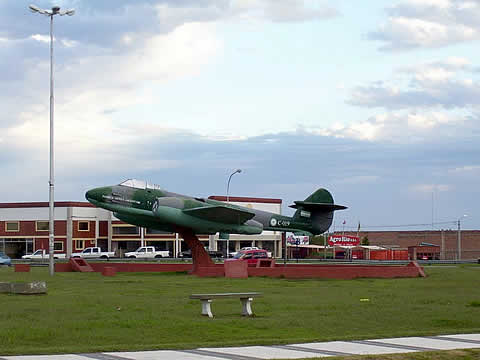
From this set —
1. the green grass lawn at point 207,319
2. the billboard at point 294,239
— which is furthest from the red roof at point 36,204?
the green grass lawn at point 207,319

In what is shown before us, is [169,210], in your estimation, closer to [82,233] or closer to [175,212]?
[175,212]

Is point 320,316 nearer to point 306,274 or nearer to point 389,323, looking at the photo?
point 389,323

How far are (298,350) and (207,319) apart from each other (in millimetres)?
4974

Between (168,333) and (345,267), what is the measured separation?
24671mm

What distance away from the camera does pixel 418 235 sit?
103 metres

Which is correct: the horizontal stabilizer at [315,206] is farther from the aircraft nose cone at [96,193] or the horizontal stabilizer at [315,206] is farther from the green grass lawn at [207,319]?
the green grass lawn at [207,319]

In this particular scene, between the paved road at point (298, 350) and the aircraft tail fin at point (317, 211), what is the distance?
3303 cm

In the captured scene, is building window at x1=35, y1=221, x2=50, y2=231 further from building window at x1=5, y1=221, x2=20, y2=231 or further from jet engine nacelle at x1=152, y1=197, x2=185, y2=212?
jet engine nacelle at x1=152, y1=197, x2=185, y2=212

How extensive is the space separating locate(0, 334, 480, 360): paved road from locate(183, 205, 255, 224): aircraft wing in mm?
27908

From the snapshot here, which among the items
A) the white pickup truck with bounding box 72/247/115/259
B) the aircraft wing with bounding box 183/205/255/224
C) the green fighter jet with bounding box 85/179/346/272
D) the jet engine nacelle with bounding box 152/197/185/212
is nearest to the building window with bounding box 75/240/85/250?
the white pickup truck with bounding box 72/247/115/259

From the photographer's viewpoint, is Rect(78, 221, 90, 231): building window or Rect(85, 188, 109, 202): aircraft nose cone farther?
Rect(78, 221, 90, 231): building window

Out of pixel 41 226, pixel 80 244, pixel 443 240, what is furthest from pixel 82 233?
pixel 443 240

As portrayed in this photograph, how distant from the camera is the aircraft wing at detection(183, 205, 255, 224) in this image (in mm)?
41219

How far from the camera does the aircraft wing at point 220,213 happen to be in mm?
41219
